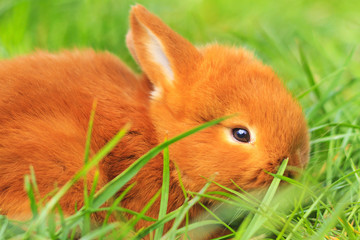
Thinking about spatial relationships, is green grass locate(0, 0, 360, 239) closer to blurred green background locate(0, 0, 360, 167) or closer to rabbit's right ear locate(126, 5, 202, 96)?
blurred green background locate(0, 0, 360, 167)

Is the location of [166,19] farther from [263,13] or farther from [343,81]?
[343,81]

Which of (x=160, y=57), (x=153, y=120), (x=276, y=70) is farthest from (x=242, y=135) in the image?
(x=276, y=70)

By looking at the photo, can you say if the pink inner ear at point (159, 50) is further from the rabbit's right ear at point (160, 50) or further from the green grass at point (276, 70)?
the green grass at point (276, 70)

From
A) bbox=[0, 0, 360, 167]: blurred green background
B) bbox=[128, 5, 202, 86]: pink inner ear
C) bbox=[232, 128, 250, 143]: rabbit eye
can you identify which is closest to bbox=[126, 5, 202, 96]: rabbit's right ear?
bbox=[128, 5, 202, 86]: pink inner ear

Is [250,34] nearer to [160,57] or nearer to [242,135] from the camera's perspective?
[160,57]

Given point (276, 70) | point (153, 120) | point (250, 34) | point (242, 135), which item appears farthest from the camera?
point (250, 34)

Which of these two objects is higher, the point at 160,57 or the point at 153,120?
the point at 160,57
